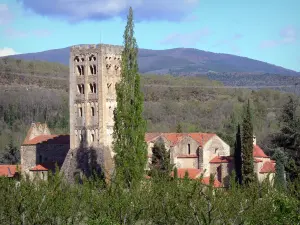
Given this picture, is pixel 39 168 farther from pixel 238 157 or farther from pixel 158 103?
pixel 158 103

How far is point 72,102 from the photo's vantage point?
58500 millimetres

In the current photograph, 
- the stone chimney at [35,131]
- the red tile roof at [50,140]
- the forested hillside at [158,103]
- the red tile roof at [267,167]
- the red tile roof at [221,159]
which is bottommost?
the red tile roof at [267,167]

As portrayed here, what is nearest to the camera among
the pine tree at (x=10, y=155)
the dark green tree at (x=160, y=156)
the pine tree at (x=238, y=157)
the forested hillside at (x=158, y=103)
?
the dark green tree at (x=160, y=156)

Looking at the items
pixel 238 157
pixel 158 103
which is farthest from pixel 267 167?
pixel 158 103

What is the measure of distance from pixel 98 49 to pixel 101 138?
6.96 m

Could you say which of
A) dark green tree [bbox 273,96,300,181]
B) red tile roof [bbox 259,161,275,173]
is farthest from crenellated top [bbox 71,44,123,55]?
dark green tree [bbox 273,96,300,181]

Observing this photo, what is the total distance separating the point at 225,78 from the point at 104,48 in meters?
138

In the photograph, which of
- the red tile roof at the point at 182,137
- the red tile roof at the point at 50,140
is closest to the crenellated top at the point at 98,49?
the red tile roof at the point at 182,137

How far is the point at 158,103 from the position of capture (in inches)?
5037

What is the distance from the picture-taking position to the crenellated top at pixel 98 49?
56938mm

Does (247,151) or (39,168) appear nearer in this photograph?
(247,151)

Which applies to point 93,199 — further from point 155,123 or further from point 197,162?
point 155,123

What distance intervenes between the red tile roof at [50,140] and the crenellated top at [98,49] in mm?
8791

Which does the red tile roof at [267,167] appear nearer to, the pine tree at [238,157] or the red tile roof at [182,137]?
the pine tree at [238,157]
